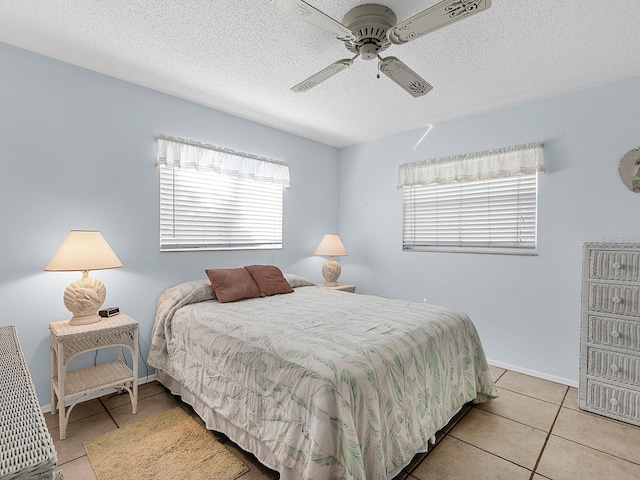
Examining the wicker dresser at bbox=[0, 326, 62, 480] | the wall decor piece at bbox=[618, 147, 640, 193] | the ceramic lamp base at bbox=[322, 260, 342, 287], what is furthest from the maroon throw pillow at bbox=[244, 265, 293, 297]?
→ the wall decor piece at bbox=[618, 147, 640, 193]

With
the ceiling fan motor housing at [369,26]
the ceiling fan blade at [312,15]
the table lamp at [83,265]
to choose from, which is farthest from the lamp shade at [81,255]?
the ceiling fan motor housing at [369,26]

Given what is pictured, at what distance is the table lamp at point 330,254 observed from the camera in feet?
13.4

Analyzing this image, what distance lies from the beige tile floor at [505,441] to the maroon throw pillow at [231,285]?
87cm

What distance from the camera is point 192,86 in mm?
2854

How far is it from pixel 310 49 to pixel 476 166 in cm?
209

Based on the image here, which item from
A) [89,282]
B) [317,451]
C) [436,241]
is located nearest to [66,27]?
[89,282]

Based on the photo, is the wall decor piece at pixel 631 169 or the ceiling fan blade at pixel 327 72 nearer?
the ceiling fan blade at pixel 327 72

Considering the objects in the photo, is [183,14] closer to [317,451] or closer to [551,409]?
[317,451]

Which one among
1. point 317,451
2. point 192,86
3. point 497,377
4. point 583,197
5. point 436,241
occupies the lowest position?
point 497,377

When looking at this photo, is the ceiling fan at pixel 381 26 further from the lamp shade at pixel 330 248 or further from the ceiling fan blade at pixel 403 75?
the lamp shade at pixel 330 248

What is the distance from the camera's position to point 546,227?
303 centimetres

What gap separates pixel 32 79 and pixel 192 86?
1.09m

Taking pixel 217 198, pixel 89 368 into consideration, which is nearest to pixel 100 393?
pixel 89 368

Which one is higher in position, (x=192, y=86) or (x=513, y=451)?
(x=192, y=86)
